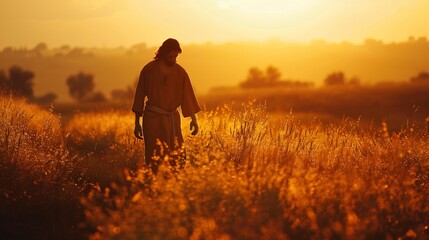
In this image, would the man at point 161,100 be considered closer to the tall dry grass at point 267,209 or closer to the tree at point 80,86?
the tall dry grass at point 267,209

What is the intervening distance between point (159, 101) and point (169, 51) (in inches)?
28.8

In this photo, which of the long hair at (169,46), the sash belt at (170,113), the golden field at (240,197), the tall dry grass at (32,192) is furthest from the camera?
the sash belt at (170,113)

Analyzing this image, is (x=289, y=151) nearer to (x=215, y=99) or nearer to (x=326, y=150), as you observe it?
(x=326, y=150)

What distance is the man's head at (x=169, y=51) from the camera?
9.52 m

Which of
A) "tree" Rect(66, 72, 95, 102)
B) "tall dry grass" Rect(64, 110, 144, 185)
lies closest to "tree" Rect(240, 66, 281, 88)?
"tree" Rect(66, 72, 95, 102)

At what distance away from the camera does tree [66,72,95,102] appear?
98.9 metres

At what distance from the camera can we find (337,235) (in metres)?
7.18

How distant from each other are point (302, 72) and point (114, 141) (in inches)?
6519

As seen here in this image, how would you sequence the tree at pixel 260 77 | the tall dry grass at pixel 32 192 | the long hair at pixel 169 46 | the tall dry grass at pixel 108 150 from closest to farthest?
the tall dry grass at pixel 32 192, the long hair at pixel 169 46, the tall dry grass at pixel 108 150, the tree at pixel 260 77

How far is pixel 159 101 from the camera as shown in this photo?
984 centimetres

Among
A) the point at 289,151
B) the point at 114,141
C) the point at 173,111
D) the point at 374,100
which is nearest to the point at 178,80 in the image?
the point at 173,111

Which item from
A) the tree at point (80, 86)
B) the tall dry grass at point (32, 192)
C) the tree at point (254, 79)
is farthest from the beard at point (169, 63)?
the tree at point (80, 86)

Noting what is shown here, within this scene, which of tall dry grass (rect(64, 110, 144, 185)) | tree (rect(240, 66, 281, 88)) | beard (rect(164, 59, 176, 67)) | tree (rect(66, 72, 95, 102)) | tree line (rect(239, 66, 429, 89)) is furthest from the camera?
tree (rect(66, 72, 95, 102))

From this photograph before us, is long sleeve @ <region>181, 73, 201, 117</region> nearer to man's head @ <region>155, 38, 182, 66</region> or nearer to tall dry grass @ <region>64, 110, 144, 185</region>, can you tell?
man's head @ <region>155, 38, 182, 66</region>
